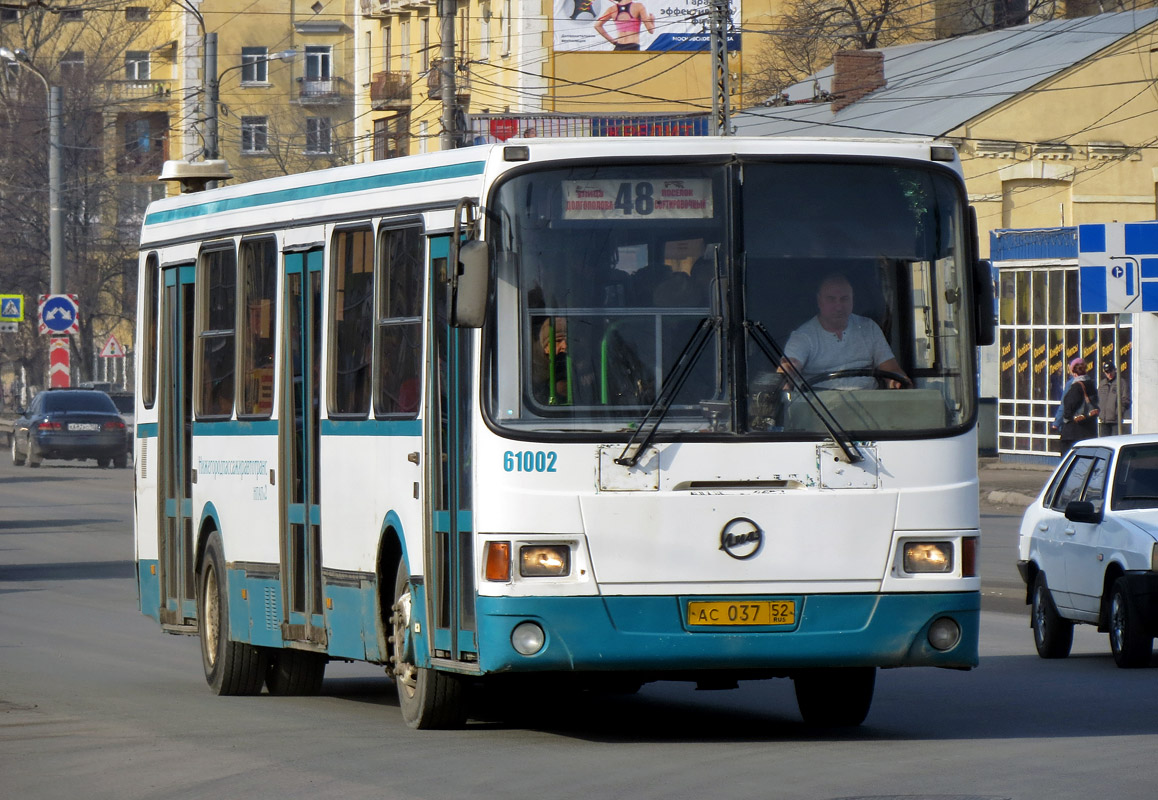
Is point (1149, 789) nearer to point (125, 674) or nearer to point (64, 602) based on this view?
point (125, 674)

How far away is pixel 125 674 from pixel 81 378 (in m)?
55.1

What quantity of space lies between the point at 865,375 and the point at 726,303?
2.10ft

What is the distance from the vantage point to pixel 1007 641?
51.6ft

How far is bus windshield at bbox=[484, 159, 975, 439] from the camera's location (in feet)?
30.6

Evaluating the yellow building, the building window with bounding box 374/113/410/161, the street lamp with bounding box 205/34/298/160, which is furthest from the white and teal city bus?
the yellow building

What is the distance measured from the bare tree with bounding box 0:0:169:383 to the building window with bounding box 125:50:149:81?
8524 mm

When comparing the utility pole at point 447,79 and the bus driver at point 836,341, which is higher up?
the utility pole at point 447,79

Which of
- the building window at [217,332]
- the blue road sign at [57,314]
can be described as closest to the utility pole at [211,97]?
the blue road sign at [57,314]

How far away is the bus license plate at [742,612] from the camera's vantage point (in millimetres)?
9305

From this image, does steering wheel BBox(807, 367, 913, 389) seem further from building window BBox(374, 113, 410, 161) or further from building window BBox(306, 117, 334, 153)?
building window BBox(306, 117, 334, 153)

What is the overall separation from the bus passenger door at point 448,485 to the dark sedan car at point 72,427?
35.3 metres

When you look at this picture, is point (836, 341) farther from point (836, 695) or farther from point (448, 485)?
point (836, 695)

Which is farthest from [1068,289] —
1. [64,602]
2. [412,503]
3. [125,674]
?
[412,503]

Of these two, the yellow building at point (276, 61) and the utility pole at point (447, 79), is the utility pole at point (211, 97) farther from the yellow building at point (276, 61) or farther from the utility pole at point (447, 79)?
the yellow building at point (276, 61)
